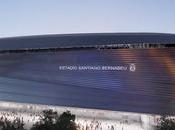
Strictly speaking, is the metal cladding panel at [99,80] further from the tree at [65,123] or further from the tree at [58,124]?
the tree at [65,123]

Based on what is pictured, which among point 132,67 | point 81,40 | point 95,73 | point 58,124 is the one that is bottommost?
point 58,124

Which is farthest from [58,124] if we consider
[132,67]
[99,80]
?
[132,67]

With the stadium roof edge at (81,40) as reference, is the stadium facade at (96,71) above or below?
below

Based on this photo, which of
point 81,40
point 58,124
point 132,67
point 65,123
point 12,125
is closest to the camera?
point 58,124

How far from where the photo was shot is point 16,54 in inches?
2995

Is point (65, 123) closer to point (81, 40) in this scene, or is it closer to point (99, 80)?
point (99, 80)

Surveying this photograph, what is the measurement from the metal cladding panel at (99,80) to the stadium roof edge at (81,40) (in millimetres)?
1547

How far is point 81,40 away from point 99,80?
8654mm

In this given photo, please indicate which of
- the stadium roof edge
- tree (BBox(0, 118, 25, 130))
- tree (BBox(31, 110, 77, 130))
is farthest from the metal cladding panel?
tree (BBox(0, 118, 25, 130))

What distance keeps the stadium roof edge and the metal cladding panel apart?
1.55 metres

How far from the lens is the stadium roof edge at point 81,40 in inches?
2616

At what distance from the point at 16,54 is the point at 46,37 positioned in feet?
25.5

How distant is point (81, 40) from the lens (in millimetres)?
69812

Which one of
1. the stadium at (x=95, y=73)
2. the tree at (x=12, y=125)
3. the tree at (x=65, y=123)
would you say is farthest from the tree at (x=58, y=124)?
the stadium at (x=95, y=73)
